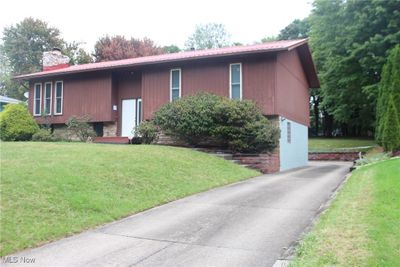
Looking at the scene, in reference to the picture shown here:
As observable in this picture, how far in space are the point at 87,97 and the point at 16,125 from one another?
385 centimetres

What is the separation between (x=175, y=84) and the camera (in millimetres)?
19016

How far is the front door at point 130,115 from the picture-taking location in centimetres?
2044

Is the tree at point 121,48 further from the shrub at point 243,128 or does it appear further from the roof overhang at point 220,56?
the shrub at point 243,128

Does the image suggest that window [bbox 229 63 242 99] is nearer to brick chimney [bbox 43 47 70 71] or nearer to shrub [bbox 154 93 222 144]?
shrub [bbox 154 93 222 144]

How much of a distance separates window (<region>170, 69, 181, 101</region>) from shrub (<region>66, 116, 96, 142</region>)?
4.61 meters

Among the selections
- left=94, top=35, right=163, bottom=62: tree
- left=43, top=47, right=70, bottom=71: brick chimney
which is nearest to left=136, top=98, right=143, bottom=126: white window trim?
left=43, top=47, right=70, bottom=71: brick chimney

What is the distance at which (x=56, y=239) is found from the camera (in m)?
5.83

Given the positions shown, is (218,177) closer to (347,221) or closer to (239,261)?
(347,221)

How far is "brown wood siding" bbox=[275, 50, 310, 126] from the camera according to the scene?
1750 centimetres

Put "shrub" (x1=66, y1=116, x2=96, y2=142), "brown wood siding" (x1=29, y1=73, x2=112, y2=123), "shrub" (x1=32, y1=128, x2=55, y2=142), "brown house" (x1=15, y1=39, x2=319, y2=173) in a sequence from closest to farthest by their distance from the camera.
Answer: "brown house" (x1=15, y1=39, x2=319, y2=173) → "shrub" (x1=32, y1=128, x2=55, y2=142) → "shrub" (x1=66, y1=116, x2=96, y2=142) → "brown wood siding" (x1=29, y1=73, x2=112, y2=123)

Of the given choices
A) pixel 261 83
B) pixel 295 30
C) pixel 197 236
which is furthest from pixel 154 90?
pixel 295 30

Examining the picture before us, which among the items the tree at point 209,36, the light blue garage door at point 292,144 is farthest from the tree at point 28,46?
the light blue garage door at point 292,144

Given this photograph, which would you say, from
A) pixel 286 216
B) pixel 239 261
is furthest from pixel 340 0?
pixel 239 261

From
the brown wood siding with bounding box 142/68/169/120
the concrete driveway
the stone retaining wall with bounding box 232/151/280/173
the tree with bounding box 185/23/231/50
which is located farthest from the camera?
the tree with bounding box 185/23/231/50
